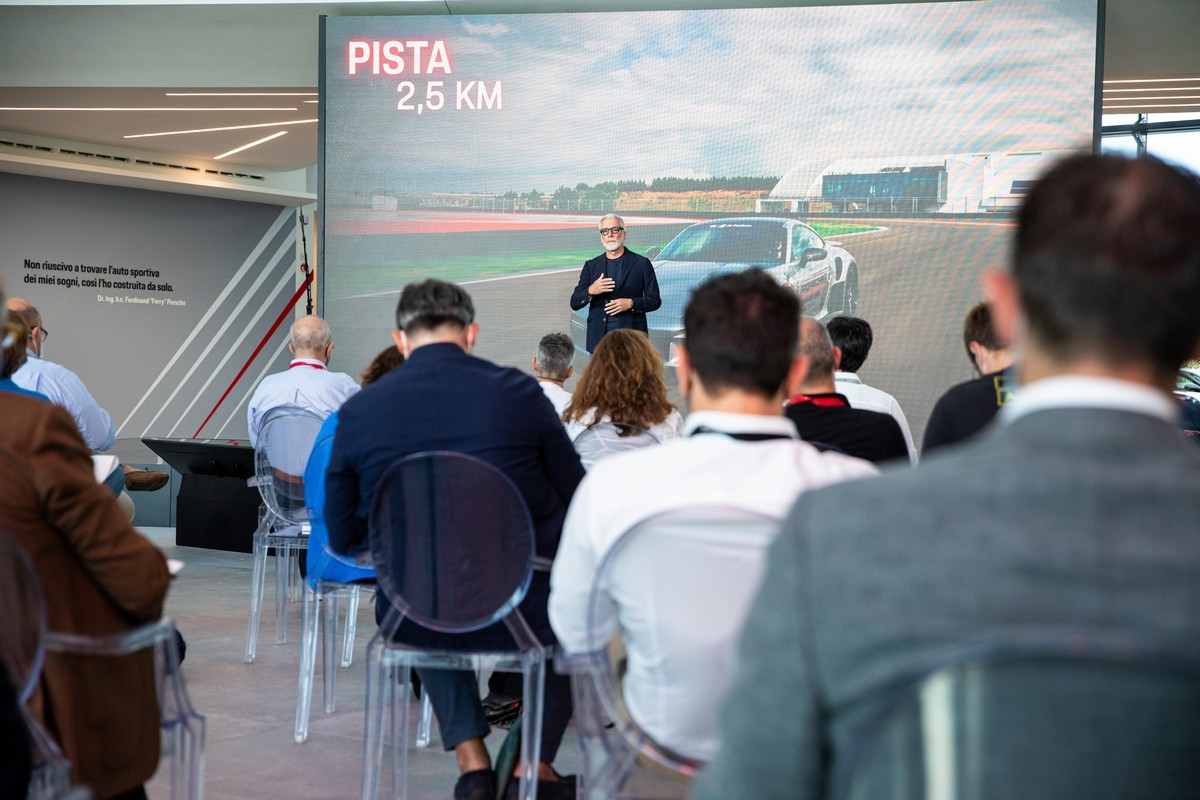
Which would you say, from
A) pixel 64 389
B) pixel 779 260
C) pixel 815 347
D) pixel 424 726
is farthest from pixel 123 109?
pixel 815 347

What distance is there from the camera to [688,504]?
4.46 ft

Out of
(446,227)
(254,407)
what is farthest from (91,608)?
(446,227)

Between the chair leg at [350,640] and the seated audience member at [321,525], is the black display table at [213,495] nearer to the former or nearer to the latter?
the chair leg at [350,640]

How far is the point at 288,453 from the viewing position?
3.88 m

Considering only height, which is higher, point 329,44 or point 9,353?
point 329,44

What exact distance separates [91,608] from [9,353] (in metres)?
1.88

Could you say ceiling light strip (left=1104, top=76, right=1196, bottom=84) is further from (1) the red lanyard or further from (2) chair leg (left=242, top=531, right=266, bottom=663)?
(2) chair leg (left=242, top=531, right=266, bottom=663)

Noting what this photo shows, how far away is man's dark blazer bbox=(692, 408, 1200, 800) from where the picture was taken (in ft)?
2.23

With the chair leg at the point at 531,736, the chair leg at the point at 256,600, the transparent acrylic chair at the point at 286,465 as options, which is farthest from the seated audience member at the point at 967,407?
the chair leg at the point at 256,600

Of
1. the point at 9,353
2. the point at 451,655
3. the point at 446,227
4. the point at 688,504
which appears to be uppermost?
the point at 446,227

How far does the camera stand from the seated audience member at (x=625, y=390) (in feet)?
10.9

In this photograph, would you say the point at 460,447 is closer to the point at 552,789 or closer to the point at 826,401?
the point at 552,789

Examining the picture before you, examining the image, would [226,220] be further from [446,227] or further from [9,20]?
[446,227]

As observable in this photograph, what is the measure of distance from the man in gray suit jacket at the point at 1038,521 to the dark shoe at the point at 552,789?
71.0 inches
